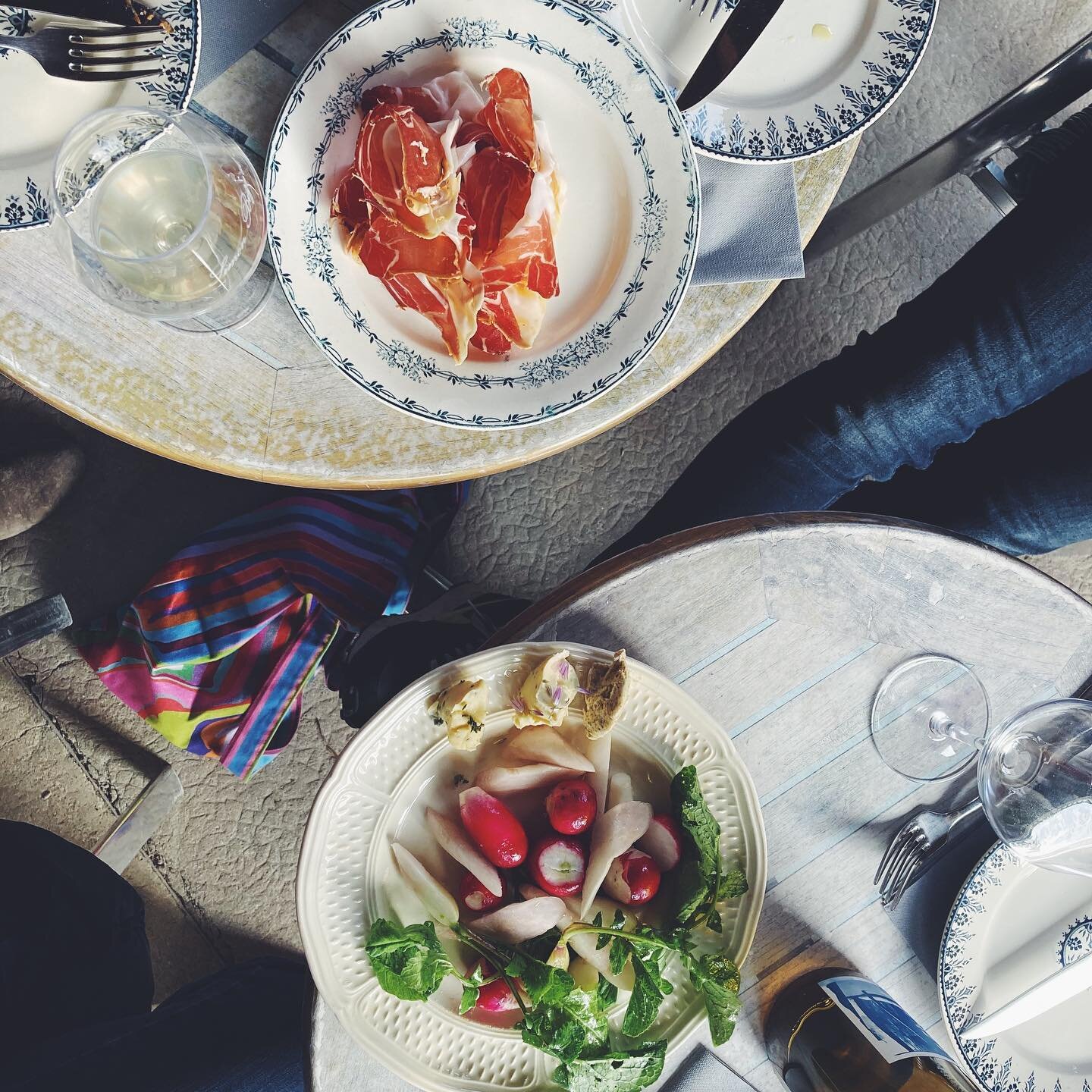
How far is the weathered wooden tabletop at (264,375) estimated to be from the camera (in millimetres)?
764

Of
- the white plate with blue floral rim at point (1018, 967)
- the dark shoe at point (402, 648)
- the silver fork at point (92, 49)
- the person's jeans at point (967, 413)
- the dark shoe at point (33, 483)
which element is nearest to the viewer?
the silver fork at point (92, 49)

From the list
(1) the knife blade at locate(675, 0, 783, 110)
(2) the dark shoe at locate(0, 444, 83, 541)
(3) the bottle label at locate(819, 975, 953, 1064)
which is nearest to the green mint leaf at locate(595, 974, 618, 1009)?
(3) the bottle label at locate(819, 975, 953, 1064)

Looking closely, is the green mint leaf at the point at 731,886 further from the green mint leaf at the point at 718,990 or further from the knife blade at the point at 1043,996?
the knife blade at the point at 1043,996

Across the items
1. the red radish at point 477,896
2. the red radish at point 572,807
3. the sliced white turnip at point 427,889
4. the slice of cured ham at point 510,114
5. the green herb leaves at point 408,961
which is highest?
the slice of cured ham at point 510,114

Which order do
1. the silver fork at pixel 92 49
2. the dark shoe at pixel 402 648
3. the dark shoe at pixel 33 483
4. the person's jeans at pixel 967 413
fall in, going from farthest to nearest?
the dark shoe at pixel 33 483
the dark shoe at pixel 402 648
the person's jeans at pixel 967 413
the silver fork at pixel 92 49

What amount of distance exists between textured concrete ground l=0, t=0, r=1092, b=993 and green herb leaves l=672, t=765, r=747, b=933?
61cm

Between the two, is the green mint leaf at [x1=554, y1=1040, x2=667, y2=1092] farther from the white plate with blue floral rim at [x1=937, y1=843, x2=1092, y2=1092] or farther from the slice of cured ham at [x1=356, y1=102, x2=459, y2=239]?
the slice of cured ham at [x1=356, y1=102, x2=459, y2=239]

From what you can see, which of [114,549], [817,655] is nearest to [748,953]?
[817,655]

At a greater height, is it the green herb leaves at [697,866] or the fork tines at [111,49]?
the fork tines at [111,49]

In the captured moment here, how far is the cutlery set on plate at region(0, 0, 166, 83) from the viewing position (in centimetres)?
67

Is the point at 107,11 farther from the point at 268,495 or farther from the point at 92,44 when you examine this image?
the point at 268,495

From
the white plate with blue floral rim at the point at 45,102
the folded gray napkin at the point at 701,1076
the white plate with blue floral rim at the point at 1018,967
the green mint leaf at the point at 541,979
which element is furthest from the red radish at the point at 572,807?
the white plate with blue floral rim at the point at 45,102

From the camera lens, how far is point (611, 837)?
0.78m

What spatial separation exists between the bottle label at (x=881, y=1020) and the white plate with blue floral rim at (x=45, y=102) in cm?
99
